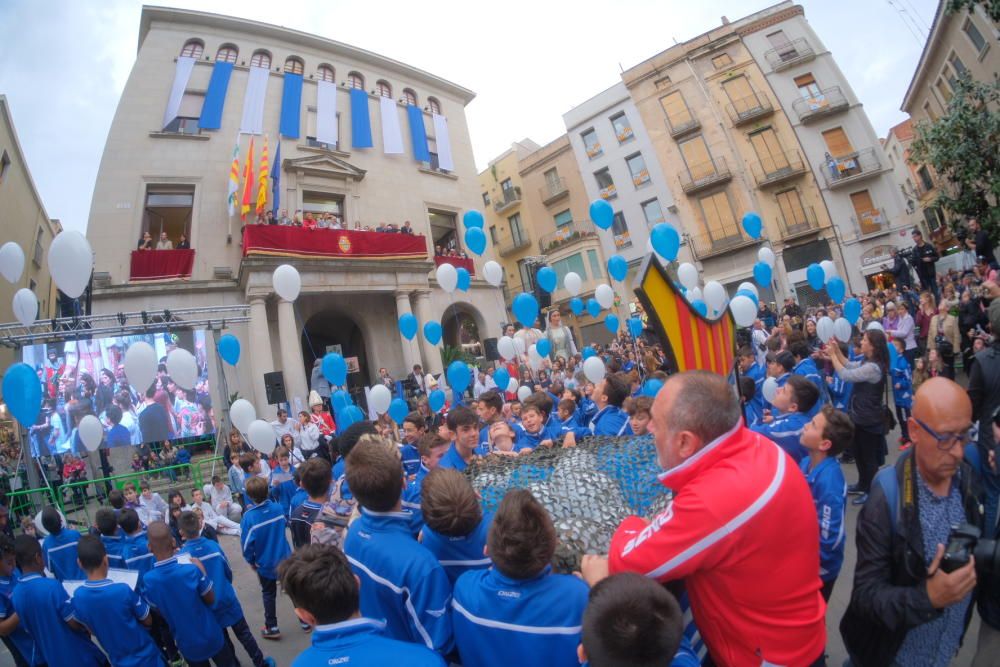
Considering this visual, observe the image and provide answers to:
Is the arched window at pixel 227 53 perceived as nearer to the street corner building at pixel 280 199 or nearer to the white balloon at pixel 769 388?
the street corner building at pixel 280 199

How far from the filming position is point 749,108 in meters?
24.1

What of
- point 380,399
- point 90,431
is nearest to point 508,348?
Result: point 380,399

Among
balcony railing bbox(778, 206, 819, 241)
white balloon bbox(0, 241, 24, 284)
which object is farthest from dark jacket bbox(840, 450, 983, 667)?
balcony railing bbox(778, 206, 819, 241)

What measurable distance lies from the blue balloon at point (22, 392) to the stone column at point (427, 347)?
1159 centimetres

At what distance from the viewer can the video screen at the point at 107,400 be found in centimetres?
1091

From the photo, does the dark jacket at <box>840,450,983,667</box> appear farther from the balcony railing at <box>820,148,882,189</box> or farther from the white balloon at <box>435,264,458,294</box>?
the balcony railing at <box>820,148,882,189</box>

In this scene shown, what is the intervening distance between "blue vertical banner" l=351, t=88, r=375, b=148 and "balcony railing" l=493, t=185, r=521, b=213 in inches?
467

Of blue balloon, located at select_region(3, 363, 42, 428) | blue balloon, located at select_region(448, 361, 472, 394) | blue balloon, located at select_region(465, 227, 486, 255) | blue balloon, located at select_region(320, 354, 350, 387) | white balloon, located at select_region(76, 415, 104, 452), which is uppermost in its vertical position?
blue balloon, located at select_region(465, 227, 486, 255)

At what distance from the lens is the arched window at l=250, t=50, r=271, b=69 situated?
18.8 m

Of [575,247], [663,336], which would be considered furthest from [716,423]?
[575,247]

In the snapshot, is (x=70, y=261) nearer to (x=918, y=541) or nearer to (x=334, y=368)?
(x=334, y=368)

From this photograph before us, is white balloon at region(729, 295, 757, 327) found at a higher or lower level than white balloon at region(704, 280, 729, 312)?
lower

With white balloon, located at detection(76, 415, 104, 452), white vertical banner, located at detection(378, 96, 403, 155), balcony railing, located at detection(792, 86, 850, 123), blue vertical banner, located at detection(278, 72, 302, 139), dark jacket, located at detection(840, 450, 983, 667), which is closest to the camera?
→ dark jacket, located at detection(840, 450, 983, 667)

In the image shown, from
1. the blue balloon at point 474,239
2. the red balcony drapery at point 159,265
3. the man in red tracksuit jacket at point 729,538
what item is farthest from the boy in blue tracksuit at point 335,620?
the red balcony drapery at point 159,265
